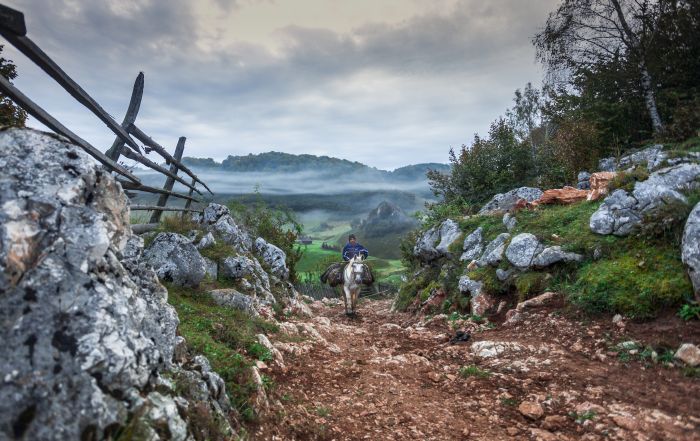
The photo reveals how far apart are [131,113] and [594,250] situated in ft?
35.1

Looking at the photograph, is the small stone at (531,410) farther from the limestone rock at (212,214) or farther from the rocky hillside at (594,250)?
the limestone rock at (212,214)

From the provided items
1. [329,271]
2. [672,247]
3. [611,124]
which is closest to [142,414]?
[672,247]

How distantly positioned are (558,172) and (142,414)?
69.3 feet

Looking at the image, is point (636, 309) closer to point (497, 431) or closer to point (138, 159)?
point (497, 431)

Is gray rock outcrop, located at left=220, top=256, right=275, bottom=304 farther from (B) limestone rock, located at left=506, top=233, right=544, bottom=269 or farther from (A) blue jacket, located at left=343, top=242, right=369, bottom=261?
(B) limestone rock, located at left=506, top=233, right=544, bottom=269

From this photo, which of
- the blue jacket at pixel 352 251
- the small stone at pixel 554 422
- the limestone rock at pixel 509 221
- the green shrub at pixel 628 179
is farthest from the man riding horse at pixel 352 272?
the small stone at pixel 554 422

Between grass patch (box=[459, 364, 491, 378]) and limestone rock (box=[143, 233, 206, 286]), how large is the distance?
19.3 ft

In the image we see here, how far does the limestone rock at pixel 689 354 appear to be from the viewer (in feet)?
17.9

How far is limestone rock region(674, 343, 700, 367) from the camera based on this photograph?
5461 millimetres

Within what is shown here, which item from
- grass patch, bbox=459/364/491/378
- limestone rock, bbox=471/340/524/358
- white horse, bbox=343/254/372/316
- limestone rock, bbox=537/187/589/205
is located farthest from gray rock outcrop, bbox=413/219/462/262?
grass patch, bbox=459/364/491/378

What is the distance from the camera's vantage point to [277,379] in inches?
223

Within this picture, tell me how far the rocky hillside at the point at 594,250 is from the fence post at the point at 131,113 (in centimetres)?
913

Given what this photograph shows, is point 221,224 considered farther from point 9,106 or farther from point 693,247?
point 693,247

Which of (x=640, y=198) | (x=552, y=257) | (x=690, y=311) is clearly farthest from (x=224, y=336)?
(x=640, y=198)
